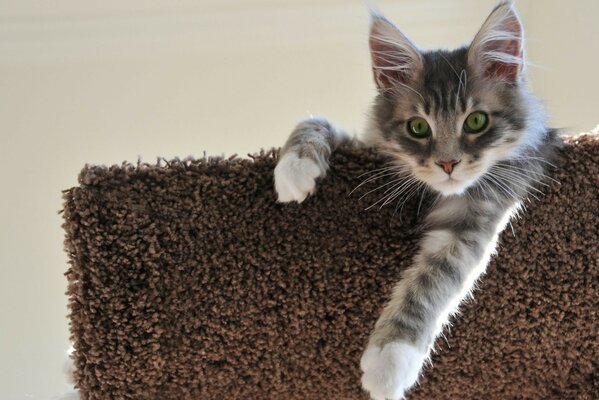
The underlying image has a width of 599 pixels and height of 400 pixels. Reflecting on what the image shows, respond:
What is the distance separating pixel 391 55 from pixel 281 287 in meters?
0.63

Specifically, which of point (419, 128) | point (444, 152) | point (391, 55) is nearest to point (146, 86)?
point (391, 55)

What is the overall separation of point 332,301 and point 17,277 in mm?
2081

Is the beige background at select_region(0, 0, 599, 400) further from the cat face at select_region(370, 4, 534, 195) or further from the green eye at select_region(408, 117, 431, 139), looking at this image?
the green eye at select_region(408, 117, 431, 139)

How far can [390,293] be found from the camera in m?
1.33

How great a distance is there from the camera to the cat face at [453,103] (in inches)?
56.3

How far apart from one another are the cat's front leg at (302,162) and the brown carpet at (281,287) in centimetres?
4

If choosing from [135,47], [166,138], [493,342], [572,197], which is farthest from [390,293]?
[135,47]

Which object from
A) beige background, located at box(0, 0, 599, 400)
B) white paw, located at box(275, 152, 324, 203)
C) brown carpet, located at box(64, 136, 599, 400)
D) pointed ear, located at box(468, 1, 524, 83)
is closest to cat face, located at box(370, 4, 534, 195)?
pointed ear, located at box(468, 1, 524, 83)

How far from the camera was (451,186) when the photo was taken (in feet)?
4.66

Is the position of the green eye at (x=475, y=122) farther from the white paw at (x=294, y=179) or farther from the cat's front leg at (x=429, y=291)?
the white paw at (x=294, y=179)

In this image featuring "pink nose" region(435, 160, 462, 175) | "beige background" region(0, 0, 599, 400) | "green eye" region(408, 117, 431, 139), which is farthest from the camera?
"beige background" region(0, 0, 599, 400)

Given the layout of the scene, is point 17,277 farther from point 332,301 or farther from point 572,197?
point 572,197

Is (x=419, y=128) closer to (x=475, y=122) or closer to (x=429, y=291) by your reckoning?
(x=475, y=122)

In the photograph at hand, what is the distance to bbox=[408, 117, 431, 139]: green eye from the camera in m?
1.49
